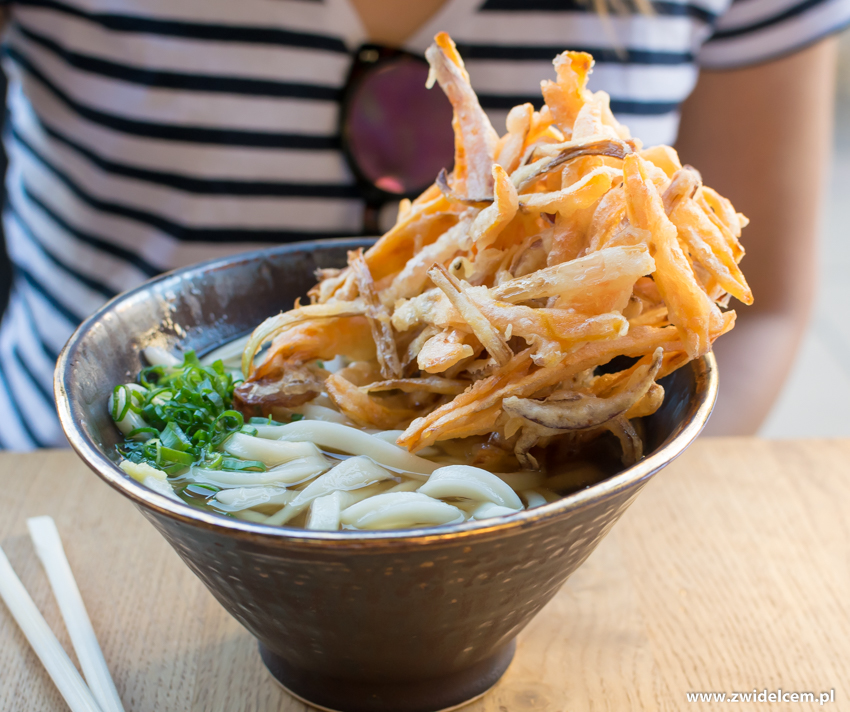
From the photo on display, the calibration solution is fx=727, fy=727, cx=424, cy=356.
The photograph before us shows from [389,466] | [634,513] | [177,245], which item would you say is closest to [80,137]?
[177,245]

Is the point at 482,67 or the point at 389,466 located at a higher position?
the point at 482,67

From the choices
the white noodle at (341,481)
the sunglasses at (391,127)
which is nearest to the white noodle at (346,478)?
the white noodle at (341,481)

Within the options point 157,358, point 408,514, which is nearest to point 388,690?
point 408,514

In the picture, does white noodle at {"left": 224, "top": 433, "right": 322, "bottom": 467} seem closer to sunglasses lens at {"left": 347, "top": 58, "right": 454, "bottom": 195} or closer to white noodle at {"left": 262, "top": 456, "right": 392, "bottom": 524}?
white noodle at {"left": 262, "top": 456, "right": 392, "bottom": 524}

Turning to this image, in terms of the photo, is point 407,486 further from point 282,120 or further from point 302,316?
point 282,120

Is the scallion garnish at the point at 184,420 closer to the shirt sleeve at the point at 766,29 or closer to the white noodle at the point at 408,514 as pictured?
the white noodle at the point at 408,514

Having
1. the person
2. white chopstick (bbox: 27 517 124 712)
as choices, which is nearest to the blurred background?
the person

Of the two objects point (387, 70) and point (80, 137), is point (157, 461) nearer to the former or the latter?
point (387, 70)
